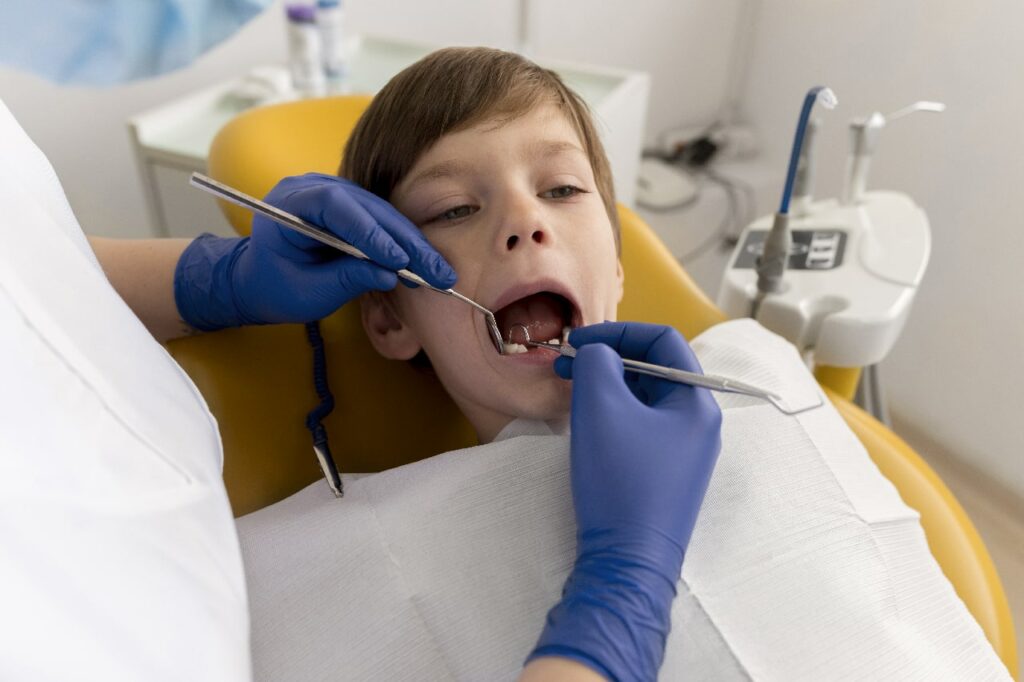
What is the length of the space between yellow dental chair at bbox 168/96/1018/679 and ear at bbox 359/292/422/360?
57mm

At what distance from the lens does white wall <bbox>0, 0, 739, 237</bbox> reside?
1.72m

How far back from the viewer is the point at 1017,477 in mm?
1894

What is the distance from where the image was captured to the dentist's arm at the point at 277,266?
83cm

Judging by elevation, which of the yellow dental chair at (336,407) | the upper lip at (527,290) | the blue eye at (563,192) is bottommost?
the yellow dental chair at (336,407)

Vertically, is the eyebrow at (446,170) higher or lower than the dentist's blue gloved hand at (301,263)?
higher

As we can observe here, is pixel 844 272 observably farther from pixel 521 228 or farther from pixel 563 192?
pixel 521 228

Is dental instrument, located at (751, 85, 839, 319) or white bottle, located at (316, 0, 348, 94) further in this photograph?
white bottle, located at (316, 0, 348, 94)

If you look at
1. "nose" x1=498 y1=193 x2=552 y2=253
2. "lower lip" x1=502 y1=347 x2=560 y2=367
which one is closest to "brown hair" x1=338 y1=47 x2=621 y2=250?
"nose" x1=498 y1=193 x2=552 y2=253

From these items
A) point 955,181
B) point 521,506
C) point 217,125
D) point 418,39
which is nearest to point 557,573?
point 521,506

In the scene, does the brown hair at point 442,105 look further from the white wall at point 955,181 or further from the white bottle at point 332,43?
the white wall at point 955,181

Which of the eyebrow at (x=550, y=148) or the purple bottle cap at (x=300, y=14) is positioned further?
the purple bottle cap at (x=300, y=14)

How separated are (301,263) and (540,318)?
296mm

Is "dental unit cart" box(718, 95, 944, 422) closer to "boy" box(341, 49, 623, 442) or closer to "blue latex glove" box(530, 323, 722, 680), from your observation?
"boy" box(341, 49, 623, 442)

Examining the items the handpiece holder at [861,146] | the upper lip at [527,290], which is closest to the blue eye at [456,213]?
the upper lip at [527,290]
